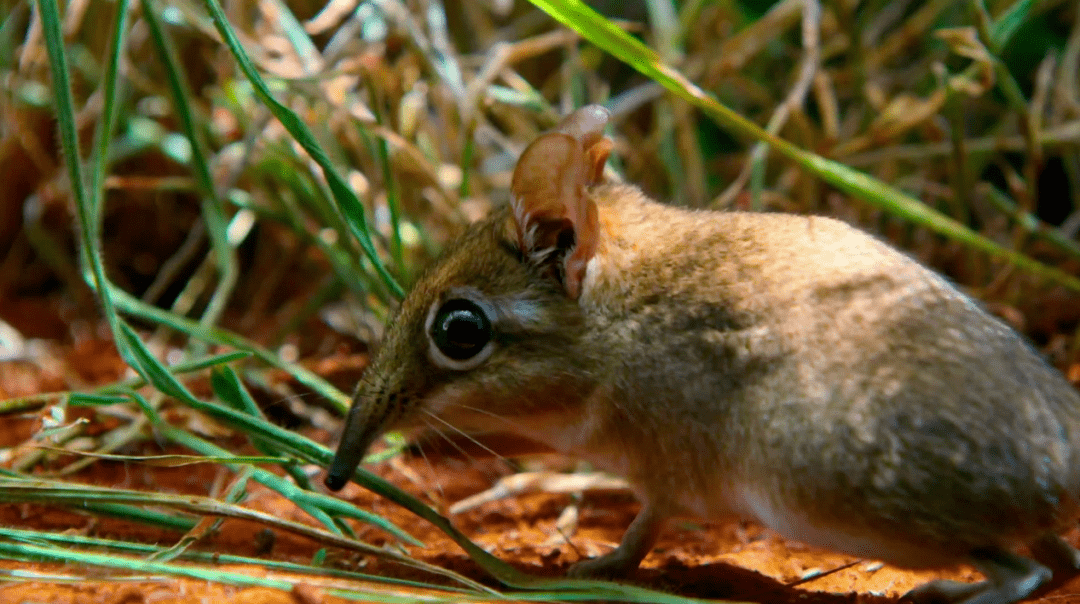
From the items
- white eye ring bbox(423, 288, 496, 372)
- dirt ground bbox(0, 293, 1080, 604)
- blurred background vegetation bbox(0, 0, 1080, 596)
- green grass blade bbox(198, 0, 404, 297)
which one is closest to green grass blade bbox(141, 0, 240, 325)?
blurred background vegetation bbox(0, 0, 1080, 596)

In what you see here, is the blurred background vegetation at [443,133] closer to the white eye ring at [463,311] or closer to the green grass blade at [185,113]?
the green grass blade at [185,113]

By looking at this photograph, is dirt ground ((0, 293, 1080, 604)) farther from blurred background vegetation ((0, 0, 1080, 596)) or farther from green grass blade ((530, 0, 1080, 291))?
green grass blade ((530, 0, 1080, 291))

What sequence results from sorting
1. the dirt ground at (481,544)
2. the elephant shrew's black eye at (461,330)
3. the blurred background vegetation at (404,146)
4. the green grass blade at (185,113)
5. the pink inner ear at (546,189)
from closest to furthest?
1. the dirt ground at (481,544)
2. the pink inner ear at (546,189)
3. the elephant shrew's black eye at (461,330)
4. the green grass blade at (185,113)
5. the blurred background vegetation at (404,146)

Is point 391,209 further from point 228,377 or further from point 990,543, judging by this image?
point 990,543

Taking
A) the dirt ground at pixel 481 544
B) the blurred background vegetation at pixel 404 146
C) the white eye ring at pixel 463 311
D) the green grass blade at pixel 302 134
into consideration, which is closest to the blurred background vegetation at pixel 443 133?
the blurred background vegetation at pixel 404 146

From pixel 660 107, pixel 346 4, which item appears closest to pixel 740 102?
pixel 660 107
